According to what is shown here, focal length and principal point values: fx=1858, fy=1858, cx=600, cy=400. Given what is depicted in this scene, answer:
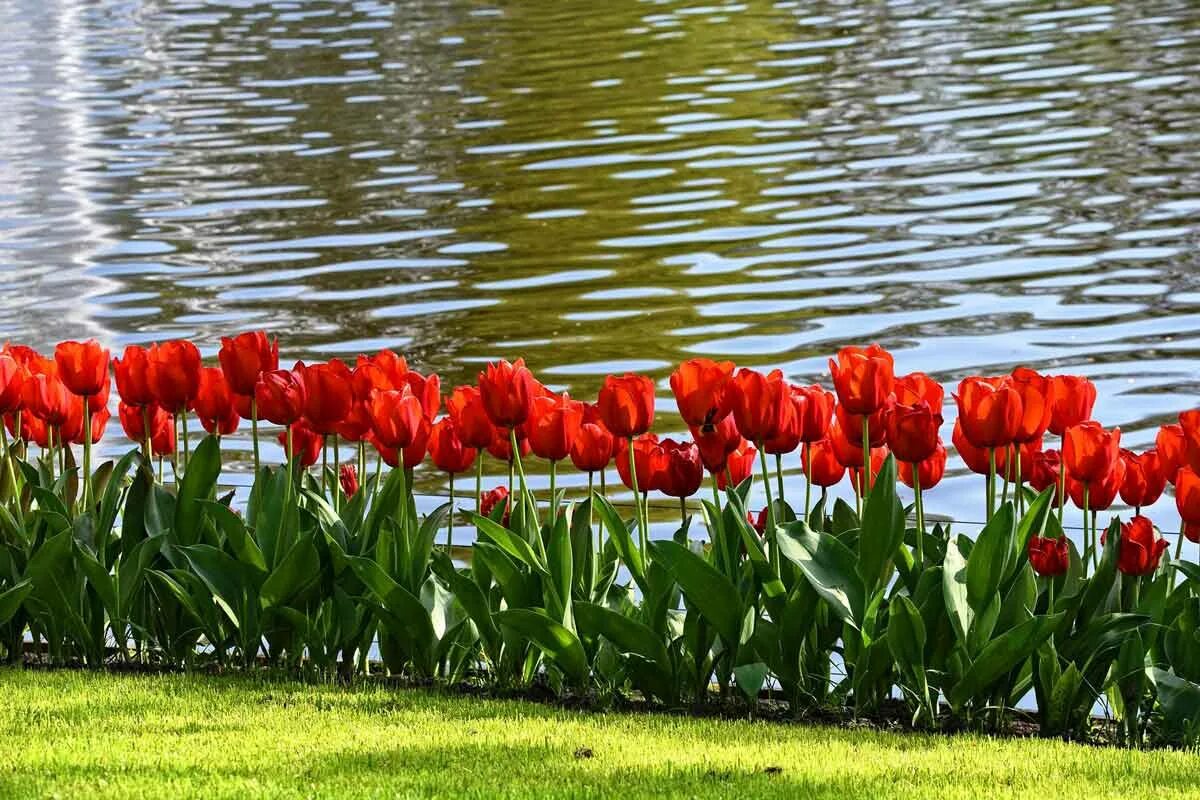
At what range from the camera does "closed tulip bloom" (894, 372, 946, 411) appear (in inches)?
184

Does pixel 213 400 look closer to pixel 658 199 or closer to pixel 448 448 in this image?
pixel 448 448

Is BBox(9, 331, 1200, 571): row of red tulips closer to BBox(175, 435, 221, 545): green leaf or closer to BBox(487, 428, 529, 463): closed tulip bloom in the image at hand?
BBox(487, 428, 529, 463): closed tulip bloom

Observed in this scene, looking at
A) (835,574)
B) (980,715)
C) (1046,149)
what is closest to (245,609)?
(835,574)

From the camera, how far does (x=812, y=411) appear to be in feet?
15.4

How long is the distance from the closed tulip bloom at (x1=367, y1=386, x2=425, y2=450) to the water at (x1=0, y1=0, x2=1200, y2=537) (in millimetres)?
3436

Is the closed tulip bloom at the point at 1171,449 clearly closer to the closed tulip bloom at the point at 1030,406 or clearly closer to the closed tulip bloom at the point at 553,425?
the closed tulip bloom at the point at 1030,406

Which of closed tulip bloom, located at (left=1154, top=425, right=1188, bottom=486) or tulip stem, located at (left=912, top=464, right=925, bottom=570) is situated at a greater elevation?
closed tulip bloom, located at (left=1154, top=425, right=1188, bottom=486)

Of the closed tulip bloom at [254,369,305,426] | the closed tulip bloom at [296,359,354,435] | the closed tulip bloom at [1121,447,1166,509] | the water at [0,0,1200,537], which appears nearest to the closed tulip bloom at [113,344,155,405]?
the closed tulip bloom at [254,369,305,426]

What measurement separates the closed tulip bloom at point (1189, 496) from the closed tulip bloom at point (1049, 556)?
0.35 meters

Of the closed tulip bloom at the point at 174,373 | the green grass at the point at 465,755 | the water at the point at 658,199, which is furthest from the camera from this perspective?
the water at the point at 658,199

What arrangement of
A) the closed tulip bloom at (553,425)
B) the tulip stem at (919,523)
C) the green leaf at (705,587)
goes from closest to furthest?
the green leaf at (705,587) < the tulip stem at (919,523) < the closed tulip bloom at (553,425)

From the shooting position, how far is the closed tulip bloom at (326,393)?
15.7 ft

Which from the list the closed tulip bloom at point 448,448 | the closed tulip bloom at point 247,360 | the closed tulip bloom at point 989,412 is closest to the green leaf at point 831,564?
the closed tulip bloom at point 989,412

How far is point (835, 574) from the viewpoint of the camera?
4.52 metres
